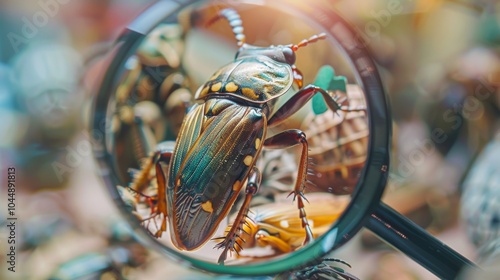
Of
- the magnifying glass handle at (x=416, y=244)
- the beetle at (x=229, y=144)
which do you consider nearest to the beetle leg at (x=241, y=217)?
the beetle at (x=229, y=144)

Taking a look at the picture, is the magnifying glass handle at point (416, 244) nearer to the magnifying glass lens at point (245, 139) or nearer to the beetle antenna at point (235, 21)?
the magnifying glass lens at point (245, 139)

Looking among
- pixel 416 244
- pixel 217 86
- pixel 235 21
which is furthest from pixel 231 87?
pixel 416 244

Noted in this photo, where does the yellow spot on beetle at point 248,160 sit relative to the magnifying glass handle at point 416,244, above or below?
above

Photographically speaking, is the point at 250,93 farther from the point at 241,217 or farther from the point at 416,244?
the point at 416,244

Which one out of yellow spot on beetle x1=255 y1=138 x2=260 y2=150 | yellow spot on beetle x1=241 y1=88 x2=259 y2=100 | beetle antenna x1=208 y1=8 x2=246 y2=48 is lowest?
yellow spot on beetle x1=255 y1=138 x2=260 y2=150

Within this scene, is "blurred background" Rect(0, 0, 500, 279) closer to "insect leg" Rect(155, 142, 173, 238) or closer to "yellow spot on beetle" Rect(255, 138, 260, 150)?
"insect leg" Rect(155, 142, 173, 238)

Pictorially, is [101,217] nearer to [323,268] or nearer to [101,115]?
[101,115]

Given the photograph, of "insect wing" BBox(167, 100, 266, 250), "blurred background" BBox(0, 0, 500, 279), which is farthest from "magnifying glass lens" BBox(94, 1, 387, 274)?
"blurred background" BBox(0, 0, 500, 279)
